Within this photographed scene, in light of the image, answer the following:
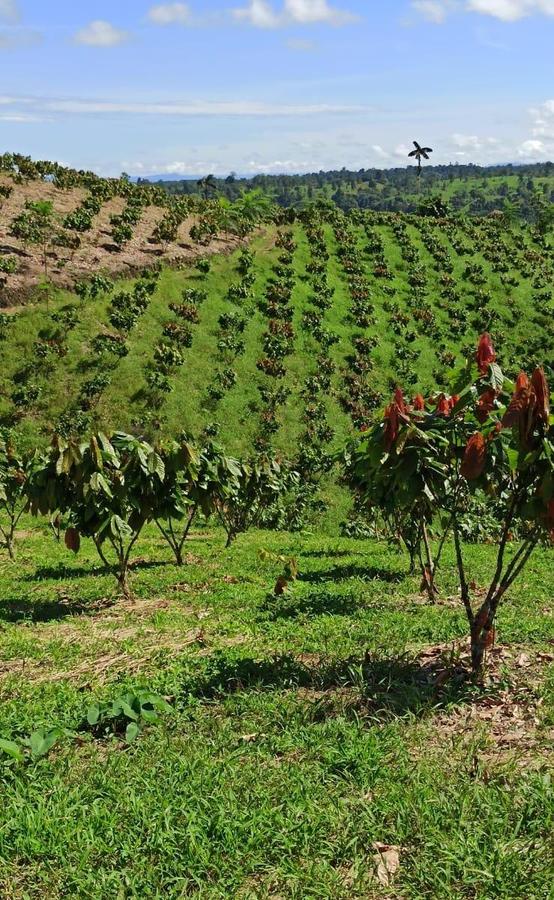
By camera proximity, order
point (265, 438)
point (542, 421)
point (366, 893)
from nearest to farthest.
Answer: point (366, 893) < point (542, 421) < point (265, 438)

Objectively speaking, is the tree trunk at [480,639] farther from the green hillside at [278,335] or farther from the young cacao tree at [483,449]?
the green hillside at [278,335]

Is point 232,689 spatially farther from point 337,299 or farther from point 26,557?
point 337,299

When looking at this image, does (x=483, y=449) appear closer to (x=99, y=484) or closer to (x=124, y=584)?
(x=99, y=484)

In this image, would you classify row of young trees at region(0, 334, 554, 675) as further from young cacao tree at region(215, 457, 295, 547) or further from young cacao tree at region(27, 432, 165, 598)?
young cacao tree at region(215, 457, 295, 547)

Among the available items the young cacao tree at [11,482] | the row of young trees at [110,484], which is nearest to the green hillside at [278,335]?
the young cacao tree at [11,482]

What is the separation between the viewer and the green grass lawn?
12.8 feet

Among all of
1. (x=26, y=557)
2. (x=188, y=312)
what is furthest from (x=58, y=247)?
(x=26, y=557)

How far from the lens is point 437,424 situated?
6.25 metres

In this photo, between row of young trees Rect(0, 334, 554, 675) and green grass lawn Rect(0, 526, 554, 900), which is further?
row of young trees Rect(0, 334, 554, 675)

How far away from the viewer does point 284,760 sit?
17.0 ft

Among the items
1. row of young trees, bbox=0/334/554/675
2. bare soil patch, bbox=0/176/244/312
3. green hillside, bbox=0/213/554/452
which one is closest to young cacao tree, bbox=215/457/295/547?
row of young trees, bbox=0/334/554/675

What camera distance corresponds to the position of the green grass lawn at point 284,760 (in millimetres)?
3891

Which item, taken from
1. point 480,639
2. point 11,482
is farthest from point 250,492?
point 480,639

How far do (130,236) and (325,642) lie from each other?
33502mm
